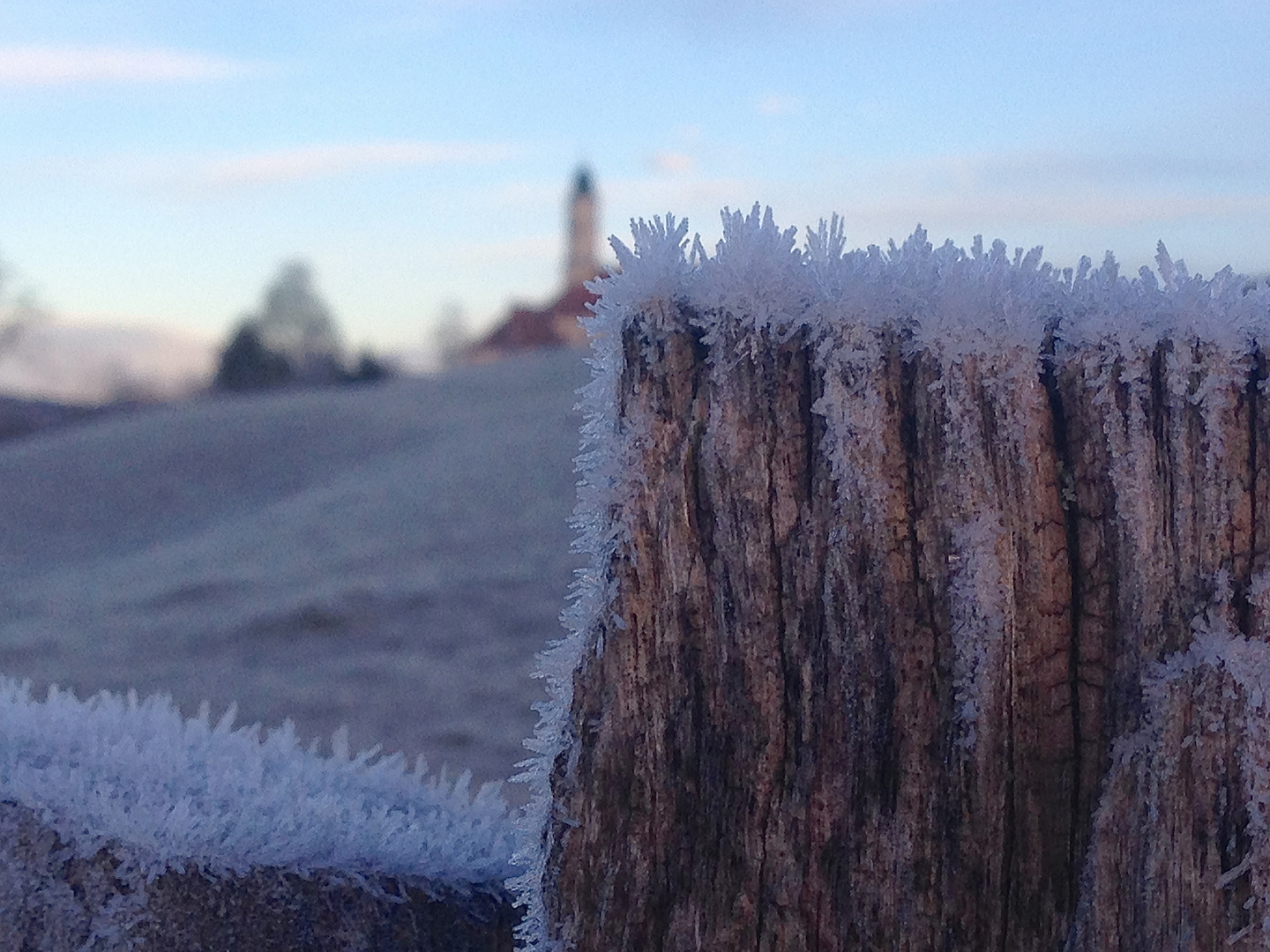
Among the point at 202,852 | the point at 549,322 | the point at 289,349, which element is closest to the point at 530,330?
the point at 549,322

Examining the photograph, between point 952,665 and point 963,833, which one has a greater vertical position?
point 952,665

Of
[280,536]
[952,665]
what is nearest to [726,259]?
[952,665]

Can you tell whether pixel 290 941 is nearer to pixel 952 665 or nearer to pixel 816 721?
pixel 816 721

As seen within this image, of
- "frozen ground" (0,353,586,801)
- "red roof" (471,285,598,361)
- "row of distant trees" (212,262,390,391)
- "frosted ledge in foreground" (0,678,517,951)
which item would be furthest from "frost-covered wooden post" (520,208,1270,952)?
"red roof" (471,285,598,361)

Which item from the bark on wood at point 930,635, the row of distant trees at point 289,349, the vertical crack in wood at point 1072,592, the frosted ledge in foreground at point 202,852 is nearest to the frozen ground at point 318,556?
the frosted ledge in foreground at point 202,852

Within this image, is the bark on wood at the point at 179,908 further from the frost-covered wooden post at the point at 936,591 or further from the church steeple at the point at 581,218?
the church steeple at the point at 581,218

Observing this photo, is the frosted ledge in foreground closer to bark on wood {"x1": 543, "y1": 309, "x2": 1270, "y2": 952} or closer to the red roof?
bark on wood {"x1": 543, "y1": 309, "x2": 1270, "y2": 952}

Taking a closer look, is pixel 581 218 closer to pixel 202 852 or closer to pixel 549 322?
pixel 549 322
